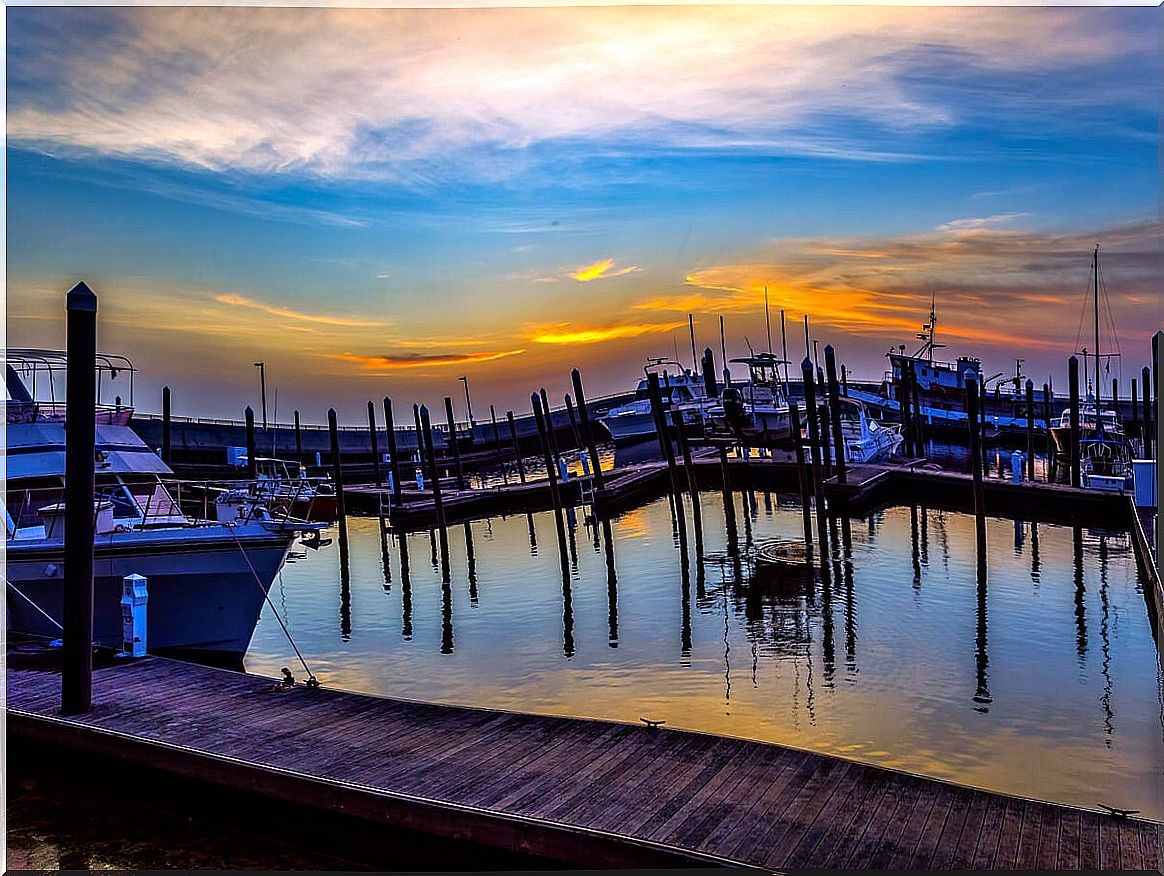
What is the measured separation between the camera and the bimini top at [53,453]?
903cm

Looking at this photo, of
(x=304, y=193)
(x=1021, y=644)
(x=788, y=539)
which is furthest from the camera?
(x=788, y=539)

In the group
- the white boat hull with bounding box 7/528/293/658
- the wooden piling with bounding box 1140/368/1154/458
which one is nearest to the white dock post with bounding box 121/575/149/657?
the white boat hull with bounding box 7/528/293/658

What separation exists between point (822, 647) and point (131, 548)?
674 centimetres

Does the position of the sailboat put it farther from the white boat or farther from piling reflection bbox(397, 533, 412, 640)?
piling reflection bbox(397, 533, 412, 640)

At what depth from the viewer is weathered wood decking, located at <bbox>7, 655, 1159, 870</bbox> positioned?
3.76 m

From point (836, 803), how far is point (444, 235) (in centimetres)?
1059

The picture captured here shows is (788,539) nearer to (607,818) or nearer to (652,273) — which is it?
(652,273)

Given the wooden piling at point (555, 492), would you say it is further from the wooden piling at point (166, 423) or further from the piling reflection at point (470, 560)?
the wooden piling at point (166, 423)

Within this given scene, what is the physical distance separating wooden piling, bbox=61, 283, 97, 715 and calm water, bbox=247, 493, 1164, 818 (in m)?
3.61

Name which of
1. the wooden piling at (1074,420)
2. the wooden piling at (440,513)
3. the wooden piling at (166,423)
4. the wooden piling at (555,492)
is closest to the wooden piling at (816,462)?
the wooden piling at (555,492)

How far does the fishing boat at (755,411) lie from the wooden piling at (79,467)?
13198 millimetres

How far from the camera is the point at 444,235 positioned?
13188 mm

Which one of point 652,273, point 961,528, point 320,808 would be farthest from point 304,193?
point 961,528

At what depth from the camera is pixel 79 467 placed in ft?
17.7
